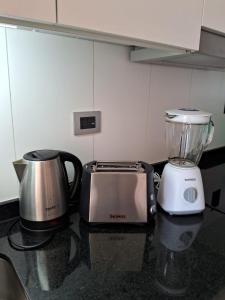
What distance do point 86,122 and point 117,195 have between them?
309 mm

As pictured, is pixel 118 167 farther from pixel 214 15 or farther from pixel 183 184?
pixel 214 15

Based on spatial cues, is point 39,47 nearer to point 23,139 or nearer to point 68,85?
point 68,85

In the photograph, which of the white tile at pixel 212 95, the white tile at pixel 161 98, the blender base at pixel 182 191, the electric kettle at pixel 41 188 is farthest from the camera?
the white tile at pixel 212 95

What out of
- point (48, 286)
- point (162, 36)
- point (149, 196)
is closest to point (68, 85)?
point (162, 36)

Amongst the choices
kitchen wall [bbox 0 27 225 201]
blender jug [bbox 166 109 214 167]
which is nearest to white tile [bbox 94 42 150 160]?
kitchen wall [bbox 0 27 225 201]

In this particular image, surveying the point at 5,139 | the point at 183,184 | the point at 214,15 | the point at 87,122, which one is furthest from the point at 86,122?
the point at 214,15

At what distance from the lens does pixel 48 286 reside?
49cm

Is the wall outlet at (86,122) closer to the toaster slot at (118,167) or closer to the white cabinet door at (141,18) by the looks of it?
the toaster slot at (118,167)

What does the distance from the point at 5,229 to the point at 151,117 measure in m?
0.73

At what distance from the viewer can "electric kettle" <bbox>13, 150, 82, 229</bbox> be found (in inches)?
24.6

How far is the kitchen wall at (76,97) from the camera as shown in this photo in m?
0.67

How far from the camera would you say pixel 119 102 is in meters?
0.91

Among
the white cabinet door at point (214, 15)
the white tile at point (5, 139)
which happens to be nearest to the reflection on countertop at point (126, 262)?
the white tile at point (5, 139)

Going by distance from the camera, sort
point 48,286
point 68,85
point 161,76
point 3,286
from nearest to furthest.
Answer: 1. point 48,286
2. point 3,286
3. point 68,85
4. point 161,76
